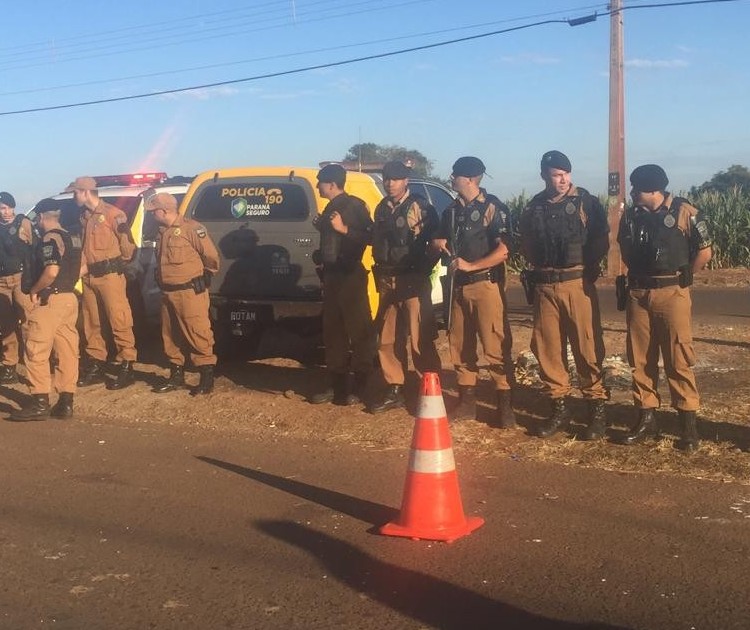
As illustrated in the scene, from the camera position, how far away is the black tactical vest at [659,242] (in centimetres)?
626

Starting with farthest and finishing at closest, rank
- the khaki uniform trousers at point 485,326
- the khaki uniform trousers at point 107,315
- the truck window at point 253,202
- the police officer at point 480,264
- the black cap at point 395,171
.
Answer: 1. the khaki uniform trousers at point 107,315
2. the truck window at point 253,202
3. the black cap at point 395,171
4. the khaki uniform trousers at point 485,326
5. the police officer at point 480,264

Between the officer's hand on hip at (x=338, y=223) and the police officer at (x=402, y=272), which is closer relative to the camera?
the police officer at (x=402, y=272)

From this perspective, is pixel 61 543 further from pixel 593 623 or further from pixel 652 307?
pixel 652 307

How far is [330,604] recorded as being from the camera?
4.24 m

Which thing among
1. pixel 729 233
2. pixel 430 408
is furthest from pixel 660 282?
pixel 729 233

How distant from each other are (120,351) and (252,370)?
4.34 feet

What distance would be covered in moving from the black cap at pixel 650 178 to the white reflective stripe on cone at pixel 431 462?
7.66ft

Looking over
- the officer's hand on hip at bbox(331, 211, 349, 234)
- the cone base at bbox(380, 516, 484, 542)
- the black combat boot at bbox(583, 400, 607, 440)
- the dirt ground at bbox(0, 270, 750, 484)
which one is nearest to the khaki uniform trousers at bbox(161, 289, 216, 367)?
the dirt ground at bbox(0, 270, 750, 484)

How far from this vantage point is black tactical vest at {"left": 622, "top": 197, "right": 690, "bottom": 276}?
20.5 ft

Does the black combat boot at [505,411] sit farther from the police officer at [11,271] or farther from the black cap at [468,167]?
the police officer at [11,271]

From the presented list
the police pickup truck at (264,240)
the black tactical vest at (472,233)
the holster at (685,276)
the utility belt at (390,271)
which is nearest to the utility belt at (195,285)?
the police pickup truck at (264,240)

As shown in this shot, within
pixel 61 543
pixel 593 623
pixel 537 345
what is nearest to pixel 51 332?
pixel 61 543

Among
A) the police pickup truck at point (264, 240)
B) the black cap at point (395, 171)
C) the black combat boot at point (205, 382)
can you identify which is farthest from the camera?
the police pickup truck at point (264, 240)

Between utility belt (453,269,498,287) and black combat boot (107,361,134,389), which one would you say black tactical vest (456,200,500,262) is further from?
black combat boot (107,361,134,389)
